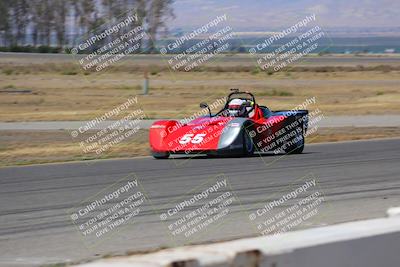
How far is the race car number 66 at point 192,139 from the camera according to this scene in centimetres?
1653

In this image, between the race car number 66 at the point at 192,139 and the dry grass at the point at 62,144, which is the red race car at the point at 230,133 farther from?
the dry grass at the point at 62,144

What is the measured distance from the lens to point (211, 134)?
1664cm

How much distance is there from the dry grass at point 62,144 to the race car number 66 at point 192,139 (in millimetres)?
1776

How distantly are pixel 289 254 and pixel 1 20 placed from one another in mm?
111808

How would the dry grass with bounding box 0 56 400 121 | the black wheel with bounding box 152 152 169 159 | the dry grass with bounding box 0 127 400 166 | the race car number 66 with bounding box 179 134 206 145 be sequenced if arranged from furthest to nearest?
the dry grass with bounding box 0 56 400 121
the dry grass with bounding box 0 127 400 166
the black wheel with bounding box 152 152 169 159
the race car number 66 with bounding box 179 134 206 145

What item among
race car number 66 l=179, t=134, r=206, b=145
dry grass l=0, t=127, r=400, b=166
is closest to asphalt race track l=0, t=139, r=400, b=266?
race car number 66 l=179, t=134, r=206, b=145

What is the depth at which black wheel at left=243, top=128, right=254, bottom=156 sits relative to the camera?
16.8 meters

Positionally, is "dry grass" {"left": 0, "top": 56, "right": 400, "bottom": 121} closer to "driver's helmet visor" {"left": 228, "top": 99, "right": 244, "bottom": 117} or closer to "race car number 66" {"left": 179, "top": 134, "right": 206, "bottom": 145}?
"driver's helmet visor" {"left": 228, "top": 99, "right": 244, "bottom": 117}

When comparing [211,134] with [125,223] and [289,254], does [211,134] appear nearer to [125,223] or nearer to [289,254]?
[125,223]

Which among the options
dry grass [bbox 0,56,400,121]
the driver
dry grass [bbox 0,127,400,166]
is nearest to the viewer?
→ the driver

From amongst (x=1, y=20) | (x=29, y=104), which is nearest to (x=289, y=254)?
(x=29, y=104)

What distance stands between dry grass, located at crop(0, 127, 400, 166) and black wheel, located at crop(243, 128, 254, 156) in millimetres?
2353

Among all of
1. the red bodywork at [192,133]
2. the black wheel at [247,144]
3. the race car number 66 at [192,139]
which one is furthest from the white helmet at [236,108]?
the race car number 66 at [192,139]

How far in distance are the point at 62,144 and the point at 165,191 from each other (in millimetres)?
8648
